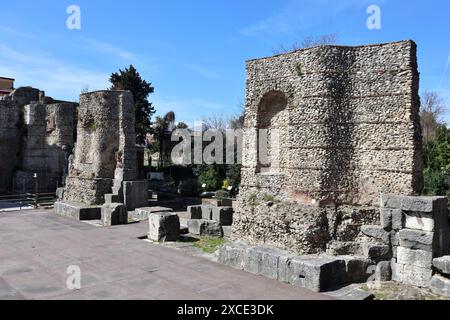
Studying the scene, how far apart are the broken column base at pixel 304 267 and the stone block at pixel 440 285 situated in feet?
3.84

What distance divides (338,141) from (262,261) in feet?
10.6

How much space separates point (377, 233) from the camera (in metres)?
8.52

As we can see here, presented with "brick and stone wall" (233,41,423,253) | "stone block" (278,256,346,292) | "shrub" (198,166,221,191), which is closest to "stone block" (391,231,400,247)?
"brick and stone wall" (233,41,423,253)

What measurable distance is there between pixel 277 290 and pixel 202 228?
5236mm

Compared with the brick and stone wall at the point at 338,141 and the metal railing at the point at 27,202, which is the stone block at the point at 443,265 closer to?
the brick and stone wall at the point at 338,141

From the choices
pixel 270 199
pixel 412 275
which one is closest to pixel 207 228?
pixel 270 199

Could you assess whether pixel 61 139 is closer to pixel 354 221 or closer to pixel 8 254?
pixel 8 254

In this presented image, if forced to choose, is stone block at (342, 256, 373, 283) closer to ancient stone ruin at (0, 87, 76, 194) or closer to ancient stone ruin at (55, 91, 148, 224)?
ancient stone ruin at (55, 91, 148, 224)

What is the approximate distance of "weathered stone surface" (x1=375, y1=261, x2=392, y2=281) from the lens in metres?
8.11

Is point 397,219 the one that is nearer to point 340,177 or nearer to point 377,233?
point 377,233

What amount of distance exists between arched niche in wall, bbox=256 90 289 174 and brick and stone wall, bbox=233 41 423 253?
67 millimetres

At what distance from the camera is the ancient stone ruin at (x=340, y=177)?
7.92 m

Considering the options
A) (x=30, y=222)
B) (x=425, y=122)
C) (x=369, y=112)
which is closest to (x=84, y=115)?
(x=30, y=222)

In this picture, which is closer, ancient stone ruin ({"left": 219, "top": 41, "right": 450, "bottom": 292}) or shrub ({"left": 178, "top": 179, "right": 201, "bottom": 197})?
ancient stone ruin ({"left": 219, "top": 41, "right": 450, "bottom": 292})
